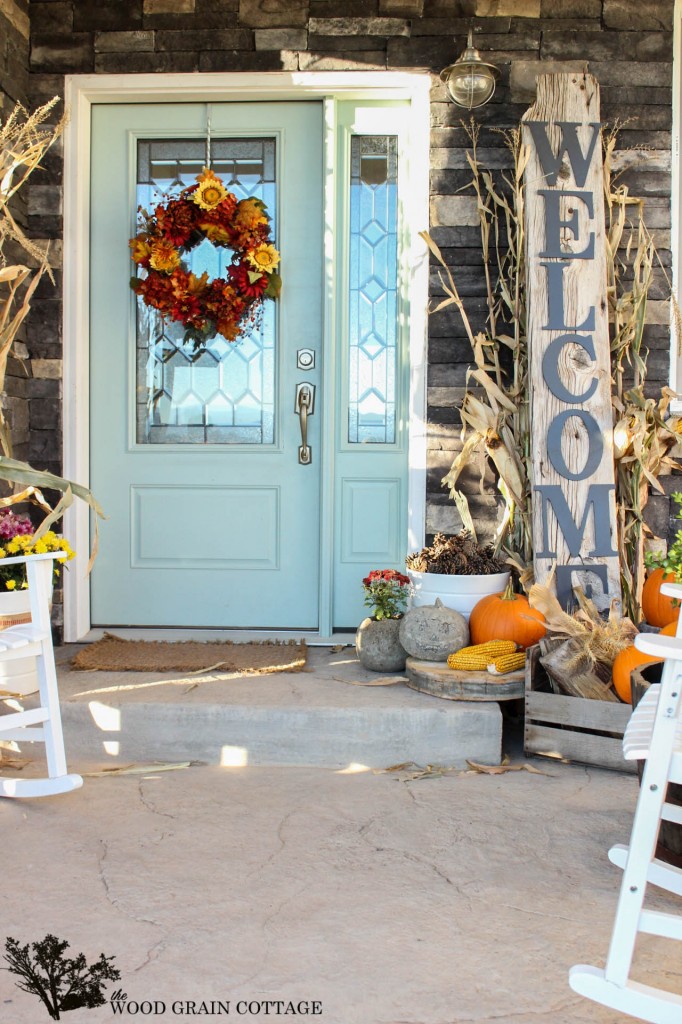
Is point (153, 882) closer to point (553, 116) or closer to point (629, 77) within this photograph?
point (553, 116)

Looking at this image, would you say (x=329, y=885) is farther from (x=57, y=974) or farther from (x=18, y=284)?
(x=18, y=284)

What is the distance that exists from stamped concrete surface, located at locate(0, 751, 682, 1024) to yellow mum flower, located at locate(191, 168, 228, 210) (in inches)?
85.0

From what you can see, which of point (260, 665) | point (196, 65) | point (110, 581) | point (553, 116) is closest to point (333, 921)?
point (260, 665)

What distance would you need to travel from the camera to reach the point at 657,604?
10.5ft

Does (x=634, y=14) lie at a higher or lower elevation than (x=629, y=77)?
higher

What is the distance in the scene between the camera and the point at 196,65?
3523mm

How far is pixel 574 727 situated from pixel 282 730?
0.90 meters

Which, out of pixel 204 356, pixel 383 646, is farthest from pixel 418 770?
pixel 204 356

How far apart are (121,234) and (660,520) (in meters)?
2.47

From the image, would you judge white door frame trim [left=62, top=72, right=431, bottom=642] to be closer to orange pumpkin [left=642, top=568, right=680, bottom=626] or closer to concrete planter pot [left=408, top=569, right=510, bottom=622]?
concrete planter pot [left=408, top=569, right=510, bottom=622]

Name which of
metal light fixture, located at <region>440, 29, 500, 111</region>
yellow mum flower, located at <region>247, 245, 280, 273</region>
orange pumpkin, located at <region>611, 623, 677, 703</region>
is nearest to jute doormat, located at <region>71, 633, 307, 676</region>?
orange pumpkin, located at <region>611, 623, 677, 703</region>

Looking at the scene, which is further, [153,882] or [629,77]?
[629,77]

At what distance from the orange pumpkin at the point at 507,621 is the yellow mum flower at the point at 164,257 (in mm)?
1800

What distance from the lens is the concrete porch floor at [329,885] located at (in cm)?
158
